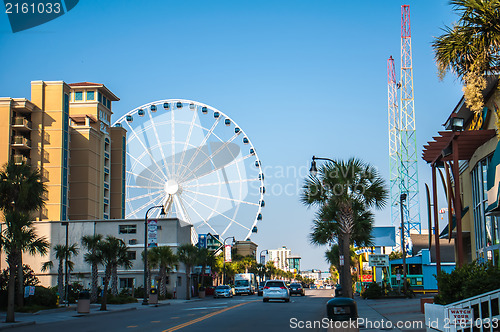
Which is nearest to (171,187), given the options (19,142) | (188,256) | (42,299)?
(188,256)

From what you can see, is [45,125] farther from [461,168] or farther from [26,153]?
[461,168]

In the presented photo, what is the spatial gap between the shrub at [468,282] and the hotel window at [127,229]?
60.7 metres

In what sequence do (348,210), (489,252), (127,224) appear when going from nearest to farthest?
1. (489,252)
2. (348,210)
3. (127,224)

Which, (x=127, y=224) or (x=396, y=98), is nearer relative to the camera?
(x=127, y=224)

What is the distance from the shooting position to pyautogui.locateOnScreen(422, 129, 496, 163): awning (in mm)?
24075

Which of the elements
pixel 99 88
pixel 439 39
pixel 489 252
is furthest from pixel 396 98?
pixel 439 39

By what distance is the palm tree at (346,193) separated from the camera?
34812mm

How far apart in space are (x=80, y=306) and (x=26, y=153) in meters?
49.9

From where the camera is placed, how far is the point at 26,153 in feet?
263

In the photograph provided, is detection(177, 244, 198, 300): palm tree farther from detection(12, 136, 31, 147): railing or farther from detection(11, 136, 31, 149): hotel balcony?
detection(12, 136, 31, 147): railing

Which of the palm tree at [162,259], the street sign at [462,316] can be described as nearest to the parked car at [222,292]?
the palm tree at [162,259]

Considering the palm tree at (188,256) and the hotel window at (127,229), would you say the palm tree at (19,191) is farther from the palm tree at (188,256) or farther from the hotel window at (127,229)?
the hotel window at (127,229)

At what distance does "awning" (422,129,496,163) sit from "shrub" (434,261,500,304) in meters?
7.46

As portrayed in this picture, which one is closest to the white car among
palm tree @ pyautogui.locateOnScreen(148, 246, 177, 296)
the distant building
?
palm tree @ pyautogui.locateOnScreen(148, 246, 177, 296)
